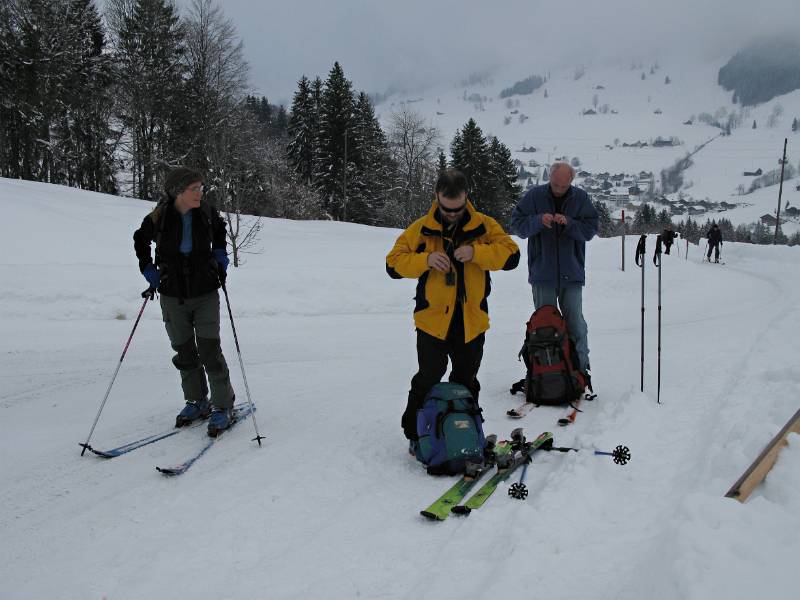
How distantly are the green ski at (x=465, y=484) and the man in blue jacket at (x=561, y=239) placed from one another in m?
1.78

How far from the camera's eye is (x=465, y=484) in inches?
133

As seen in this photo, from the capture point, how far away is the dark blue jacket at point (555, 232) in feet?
16.6

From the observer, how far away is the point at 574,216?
514 centimetres

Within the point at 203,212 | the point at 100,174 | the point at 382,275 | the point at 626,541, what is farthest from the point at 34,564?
the point at 100,174

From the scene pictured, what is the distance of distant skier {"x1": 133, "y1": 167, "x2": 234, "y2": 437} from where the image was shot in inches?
162

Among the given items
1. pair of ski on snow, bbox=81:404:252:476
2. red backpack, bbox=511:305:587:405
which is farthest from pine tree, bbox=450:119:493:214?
pair of ski on snow, bbox=81:404:252:476

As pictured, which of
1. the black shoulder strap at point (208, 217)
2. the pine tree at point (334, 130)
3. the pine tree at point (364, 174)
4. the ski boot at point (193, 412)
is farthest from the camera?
the pine tree at point (364, 174)

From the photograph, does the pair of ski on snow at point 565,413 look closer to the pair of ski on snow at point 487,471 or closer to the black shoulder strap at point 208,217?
the pair of ski on snow at point 487,471

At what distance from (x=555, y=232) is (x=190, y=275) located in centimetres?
322

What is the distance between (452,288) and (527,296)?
8.63m

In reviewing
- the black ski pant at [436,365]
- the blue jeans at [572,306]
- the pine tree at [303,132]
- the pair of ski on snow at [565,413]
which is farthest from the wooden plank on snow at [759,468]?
the pine tree at [303,132]

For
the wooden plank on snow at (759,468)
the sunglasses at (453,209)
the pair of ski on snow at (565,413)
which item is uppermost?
the sunglasses at (453,209)

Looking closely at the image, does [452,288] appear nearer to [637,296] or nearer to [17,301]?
[17,301]

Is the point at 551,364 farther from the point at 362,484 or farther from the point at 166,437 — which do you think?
the point at 166,437
